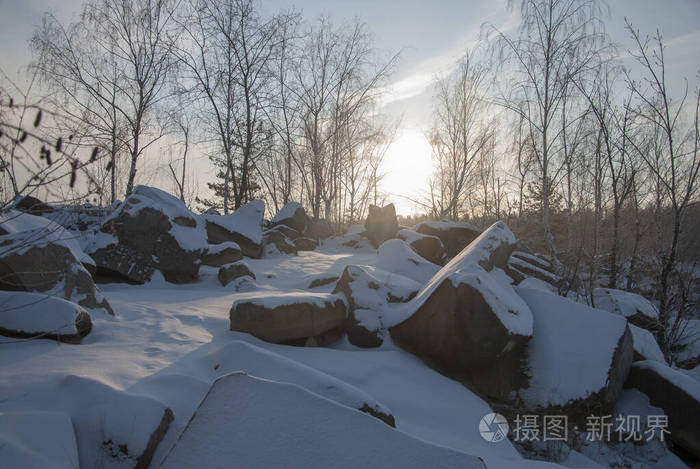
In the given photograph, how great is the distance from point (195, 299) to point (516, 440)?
3967 mm

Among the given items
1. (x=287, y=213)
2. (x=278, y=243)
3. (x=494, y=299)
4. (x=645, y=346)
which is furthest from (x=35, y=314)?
(x=287, y=213)

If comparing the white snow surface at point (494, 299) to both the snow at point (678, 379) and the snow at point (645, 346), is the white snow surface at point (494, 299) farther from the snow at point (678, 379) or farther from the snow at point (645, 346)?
the snow at point (645, 346)

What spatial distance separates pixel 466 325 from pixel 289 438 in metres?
2.25

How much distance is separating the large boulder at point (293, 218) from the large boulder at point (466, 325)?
30.9 feet

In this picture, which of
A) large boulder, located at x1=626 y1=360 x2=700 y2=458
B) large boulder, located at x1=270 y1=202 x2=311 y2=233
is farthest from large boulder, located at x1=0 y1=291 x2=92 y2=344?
large boulder, located at x1=270 y1=202 x2=311 y2=233

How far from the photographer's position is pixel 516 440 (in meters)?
2.88

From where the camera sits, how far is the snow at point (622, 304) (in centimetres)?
514

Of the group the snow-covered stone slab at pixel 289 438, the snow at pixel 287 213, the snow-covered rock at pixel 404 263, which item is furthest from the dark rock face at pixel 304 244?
the snow-covered stone slab at pixel 289 438

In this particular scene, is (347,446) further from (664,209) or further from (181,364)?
(664,209)

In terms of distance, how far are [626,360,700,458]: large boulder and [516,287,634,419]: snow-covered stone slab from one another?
19 centimetres

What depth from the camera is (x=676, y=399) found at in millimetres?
3105

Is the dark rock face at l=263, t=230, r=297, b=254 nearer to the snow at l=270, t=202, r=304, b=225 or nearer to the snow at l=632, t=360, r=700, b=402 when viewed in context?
the snow at l=270, t=202, r=304, b=225

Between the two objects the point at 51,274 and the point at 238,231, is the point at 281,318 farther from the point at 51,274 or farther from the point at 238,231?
the point at 238,231

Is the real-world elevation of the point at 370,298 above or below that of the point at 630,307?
above
